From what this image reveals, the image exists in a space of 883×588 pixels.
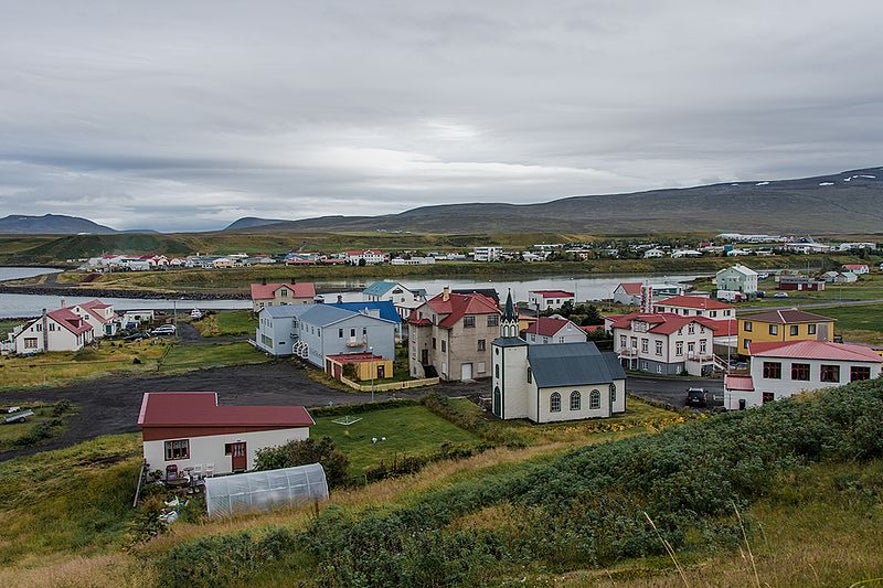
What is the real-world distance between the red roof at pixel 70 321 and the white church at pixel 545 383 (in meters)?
30.1

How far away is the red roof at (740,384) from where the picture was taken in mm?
26117

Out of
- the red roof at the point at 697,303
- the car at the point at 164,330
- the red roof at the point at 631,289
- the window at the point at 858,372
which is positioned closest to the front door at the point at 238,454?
the window at the point at 858,372

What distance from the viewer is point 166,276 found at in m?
107

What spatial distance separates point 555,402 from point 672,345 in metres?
11.3

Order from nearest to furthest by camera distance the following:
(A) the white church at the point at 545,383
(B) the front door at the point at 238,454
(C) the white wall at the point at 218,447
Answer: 1. (C) the white wall at the point at 218,447
2. (B) the front door at the point at 238,454
3. (A) the white church at the point at 545,383

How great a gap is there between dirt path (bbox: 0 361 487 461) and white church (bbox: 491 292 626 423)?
4.63 meters

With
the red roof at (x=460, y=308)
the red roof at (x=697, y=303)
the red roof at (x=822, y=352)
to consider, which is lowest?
the red roof at (x=697, y=303)

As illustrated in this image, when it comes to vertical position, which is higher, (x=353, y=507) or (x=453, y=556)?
(x=453, y=556)

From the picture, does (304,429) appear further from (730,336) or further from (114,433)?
(730,336)

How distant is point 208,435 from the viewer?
19250 mm

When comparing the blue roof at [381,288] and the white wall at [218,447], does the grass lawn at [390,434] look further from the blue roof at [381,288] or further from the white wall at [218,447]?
the blue roof at [381,288]

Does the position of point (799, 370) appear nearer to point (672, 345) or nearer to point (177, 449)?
point (672, 345)

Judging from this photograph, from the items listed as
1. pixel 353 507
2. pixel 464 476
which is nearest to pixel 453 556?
pixel 353 507

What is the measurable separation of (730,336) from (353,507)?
99.8ft
